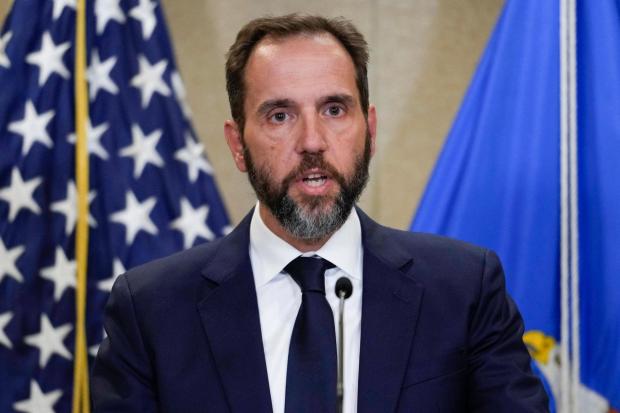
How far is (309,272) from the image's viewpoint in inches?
64.6

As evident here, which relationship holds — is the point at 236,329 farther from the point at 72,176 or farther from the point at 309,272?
the point at 72,176

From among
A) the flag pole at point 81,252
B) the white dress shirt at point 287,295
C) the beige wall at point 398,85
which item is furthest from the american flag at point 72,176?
the white dress shirt at point 287,295

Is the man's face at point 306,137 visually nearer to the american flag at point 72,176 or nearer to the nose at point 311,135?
the nose at point 311,135

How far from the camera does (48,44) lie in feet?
9.28

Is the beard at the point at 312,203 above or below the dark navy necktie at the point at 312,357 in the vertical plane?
above

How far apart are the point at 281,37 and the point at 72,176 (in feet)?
4.34

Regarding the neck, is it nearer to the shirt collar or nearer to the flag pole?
the shirt collar

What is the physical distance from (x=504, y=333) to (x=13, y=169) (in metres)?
1.83

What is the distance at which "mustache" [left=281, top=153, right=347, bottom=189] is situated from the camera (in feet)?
5.27

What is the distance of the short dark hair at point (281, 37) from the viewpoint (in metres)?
1.75

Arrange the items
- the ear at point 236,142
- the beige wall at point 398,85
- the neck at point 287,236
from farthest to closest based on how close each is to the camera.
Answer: the beige wall at point 398,85 → the ear at point 236,142 → the neck at point 287,236

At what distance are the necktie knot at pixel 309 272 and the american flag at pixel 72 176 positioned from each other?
1.24 metres

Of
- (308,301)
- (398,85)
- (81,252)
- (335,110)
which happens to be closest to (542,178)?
(398,85)

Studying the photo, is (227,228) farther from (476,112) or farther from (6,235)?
(476,112)
